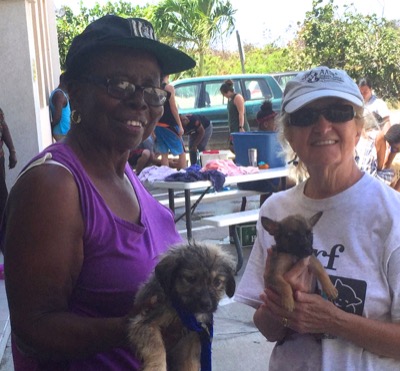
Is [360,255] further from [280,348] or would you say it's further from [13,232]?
[13,232]

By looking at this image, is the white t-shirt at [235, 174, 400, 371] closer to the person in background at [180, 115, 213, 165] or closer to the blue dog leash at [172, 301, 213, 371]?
the blue dog leash at [172, 301, 213, 371]

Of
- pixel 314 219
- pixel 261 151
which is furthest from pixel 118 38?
pixel 261 151

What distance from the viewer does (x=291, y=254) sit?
2146 millimetres

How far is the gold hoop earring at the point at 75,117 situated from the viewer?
224 cm

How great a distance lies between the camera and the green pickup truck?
1892 cm

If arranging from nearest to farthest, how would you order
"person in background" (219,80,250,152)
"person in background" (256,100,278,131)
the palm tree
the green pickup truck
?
"person in background" (256,100,278,131)
"person in background" (219,80,250,152)
the green pickup truck
the palm tree

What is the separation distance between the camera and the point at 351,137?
2359mm

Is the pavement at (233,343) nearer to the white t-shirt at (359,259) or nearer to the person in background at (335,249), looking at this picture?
the person in background at (335,249)

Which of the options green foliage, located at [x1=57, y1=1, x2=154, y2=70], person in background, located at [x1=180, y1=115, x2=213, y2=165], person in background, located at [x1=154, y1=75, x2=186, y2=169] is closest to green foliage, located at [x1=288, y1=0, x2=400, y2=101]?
green foliage, located at [x1=57, y1=1, x2=154, y2=70]

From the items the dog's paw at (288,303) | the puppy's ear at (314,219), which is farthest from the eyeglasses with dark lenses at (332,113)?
the dog's paw at (288,303)

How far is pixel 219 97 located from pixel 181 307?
17782 millimetres

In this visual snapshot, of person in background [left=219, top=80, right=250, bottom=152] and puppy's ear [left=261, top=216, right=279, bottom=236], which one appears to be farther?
person in background [left=219, top=80, right=250, bottom=152]

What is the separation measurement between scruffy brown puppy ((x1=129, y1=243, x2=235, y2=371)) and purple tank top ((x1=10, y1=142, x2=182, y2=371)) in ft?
0.24

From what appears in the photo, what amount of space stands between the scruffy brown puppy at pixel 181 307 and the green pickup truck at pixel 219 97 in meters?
16.6
